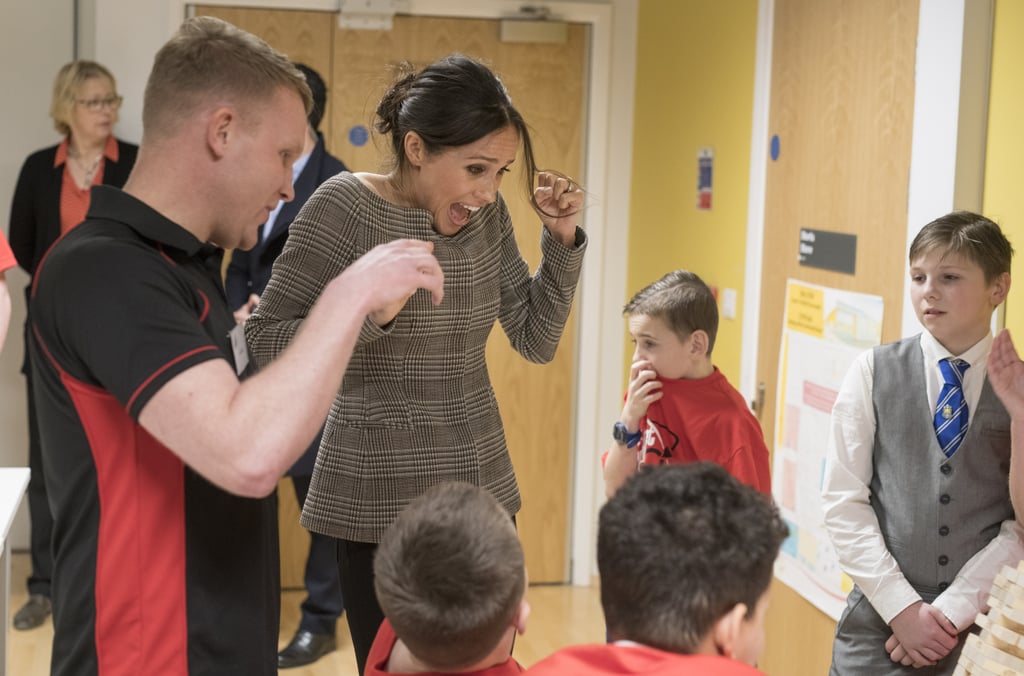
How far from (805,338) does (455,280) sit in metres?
1.47

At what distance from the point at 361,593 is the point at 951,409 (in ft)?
3.71

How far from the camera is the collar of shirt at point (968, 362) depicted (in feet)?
7.19

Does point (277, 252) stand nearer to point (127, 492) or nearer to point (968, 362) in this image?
point (968, 362)

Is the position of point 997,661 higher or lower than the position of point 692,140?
lower

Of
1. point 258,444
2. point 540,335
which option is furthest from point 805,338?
point 258,444

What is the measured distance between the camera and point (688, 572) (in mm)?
1275

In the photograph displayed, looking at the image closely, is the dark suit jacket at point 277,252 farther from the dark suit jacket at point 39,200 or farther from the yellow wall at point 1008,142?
the yellow wall at point 1008,142

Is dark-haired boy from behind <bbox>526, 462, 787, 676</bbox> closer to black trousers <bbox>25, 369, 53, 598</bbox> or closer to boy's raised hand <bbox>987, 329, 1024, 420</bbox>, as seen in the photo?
boy's raised hand <bbox>987, 329, 1024, 420</bbox>

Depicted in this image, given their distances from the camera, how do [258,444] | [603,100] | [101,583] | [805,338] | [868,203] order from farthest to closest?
1. [603,100]
2. [805,338]
3. [868,203]
4. [101,583]
5. [258,444]

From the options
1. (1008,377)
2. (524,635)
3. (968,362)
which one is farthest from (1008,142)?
(524,635)

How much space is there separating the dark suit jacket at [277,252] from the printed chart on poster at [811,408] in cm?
145

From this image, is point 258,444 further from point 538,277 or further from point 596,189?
point 596,189

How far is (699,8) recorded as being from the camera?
3.94 metres

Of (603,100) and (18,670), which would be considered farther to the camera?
(603,100)
